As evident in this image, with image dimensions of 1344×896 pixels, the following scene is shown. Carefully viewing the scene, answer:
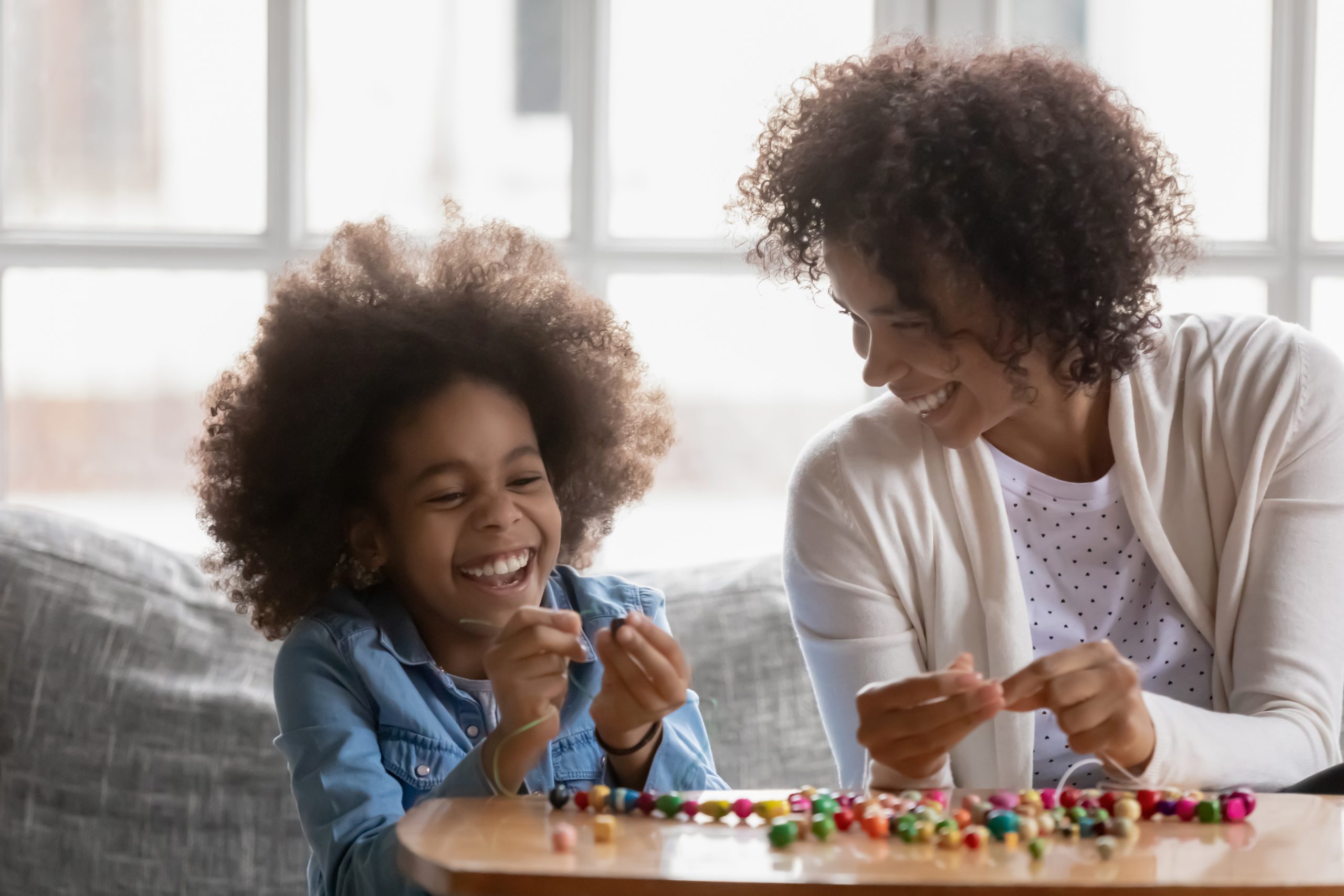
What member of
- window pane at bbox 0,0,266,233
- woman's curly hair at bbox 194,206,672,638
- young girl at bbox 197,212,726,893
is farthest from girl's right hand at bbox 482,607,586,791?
window pane at bbox 0,0,266,233

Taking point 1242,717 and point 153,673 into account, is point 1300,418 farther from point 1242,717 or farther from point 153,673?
point 153,673

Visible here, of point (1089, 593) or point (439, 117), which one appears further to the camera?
point (439, 117)

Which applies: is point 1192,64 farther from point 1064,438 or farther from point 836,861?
point 836,861

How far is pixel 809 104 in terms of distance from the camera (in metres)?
1.38

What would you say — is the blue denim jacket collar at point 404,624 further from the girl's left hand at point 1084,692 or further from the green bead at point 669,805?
the girl's left hand at point 1084,692

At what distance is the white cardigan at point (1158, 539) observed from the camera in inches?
51.6

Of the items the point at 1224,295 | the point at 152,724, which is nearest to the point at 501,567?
the point at 152,724

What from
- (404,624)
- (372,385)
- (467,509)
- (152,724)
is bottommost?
(152,724)

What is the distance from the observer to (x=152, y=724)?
171cm

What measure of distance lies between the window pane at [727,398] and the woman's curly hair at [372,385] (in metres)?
0.74

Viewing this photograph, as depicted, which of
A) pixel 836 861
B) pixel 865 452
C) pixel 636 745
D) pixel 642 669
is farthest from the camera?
pixel 865 452

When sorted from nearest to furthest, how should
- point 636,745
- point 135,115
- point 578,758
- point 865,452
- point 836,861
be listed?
point 836,861, point 636,745, point 578,758, point 865,452, point 135,115

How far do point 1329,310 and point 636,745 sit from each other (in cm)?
162

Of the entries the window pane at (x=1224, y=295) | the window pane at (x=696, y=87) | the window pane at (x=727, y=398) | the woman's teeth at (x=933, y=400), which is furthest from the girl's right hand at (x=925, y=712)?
the window pane at (x=1224, y=295)
